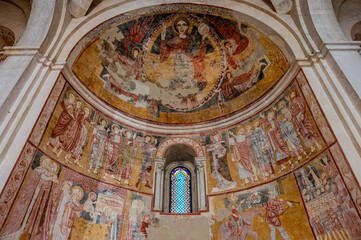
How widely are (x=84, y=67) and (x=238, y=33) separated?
18.7 ft

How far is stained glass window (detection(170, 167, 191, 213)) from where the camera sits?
9.37 m

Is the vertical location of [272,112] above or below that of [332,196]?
above

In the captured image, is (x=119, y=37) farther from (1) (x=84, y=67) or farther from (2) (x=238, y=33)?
(2) (x=238, y=33)

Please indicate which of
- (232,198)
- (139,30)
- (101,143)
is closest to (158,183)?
(101,143)

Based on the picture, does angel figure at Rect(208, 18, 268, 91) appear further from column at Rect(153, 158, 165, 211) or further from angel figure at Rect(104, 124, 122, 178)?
angel figure at Rect(104, 124, 122, 178)

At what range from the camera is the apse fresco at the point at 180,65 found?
910 centimetres

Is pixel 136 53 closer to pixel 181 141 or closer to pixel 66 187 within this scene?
pixel 181 141

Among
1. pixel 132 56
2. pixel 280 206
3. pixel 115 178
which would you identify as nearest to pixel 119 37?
pixel 132 56

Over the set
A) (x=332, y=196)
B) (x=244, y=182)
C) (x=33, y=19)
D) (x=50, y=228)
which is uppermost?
(x=33, y=19)

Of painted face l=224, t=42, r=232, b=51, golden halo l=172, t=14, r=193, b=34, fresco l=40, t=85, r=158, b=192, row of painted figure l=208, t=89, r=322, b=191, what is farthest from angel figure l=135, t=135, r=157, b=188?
painted face l=224, t=42, r=232, b=51

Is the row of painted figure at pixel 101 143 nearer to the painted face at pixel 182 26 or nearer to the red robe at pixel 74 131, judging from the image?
the red robe at pixel 74 131

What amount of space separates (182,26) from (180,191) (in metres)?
6.47

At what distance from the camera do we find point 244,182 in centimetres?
860

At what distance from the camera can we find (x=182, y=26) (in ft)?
32.6
